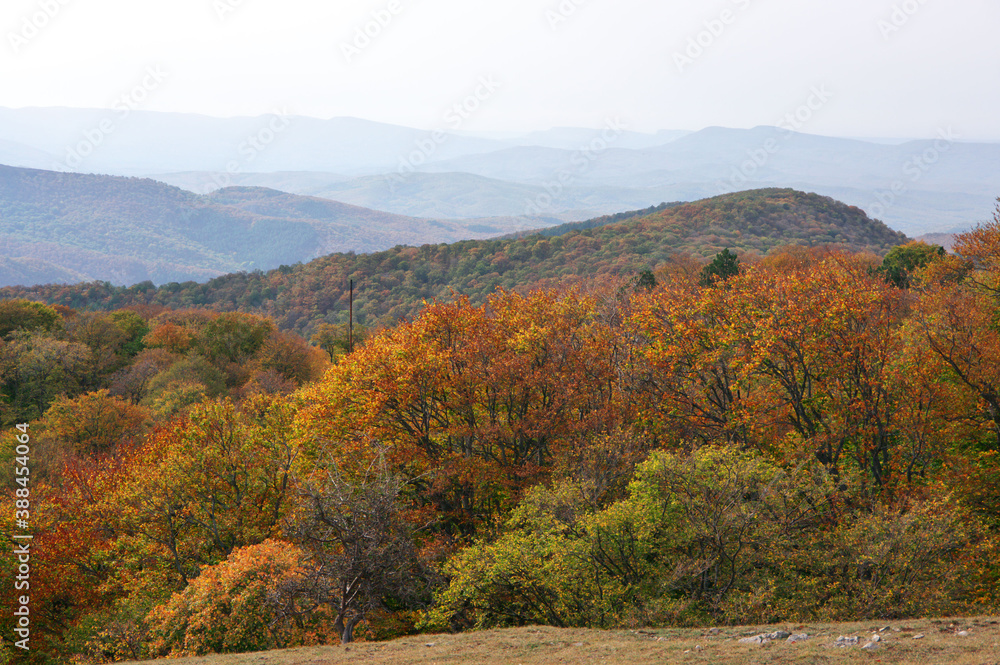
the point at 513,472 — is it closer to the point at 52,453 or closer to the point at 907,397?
the point at 907,397

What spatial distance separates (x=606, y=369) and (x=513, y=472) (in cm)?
578

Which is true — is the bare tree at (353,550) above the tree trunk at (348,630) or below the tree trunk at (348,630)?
above

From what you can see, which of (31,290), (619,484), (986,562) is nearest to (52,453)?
(619,484)

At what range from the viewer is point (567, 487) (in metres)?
20.0

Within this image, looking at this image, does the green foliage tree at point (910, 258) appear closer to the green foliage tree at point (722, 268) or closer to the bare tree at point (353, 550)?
the green foliage tree at point (722, 268)

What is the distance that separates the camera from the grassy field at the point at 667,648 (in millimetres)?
11445

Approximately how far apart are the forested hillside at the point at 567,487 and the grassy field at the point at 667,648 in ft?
6.71

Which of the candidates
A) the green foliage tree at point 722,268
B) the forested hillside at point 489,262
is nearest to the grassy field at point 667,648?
the green foliage tree at point 722,268

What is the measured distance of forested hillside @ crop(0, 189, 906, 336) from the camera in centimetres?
13062

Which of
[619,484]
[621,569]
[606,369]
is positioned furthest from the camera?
[606,369]

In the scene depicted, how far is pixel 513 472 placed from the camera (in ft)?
84.4

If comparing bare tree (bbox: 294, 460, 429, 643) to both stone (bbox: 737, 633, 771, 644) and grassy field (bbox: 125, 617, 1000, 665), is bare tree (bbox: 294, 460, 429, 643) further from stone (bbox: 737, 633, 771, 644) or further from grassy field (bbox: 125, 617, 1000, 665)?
stone (bbox: 737, 633, 771, 644)

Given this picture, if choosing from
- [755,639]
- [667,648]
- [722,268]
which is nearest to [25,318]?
[722,268]

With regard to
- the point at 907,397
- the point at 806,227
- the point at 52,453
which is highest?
the point at 806,227
